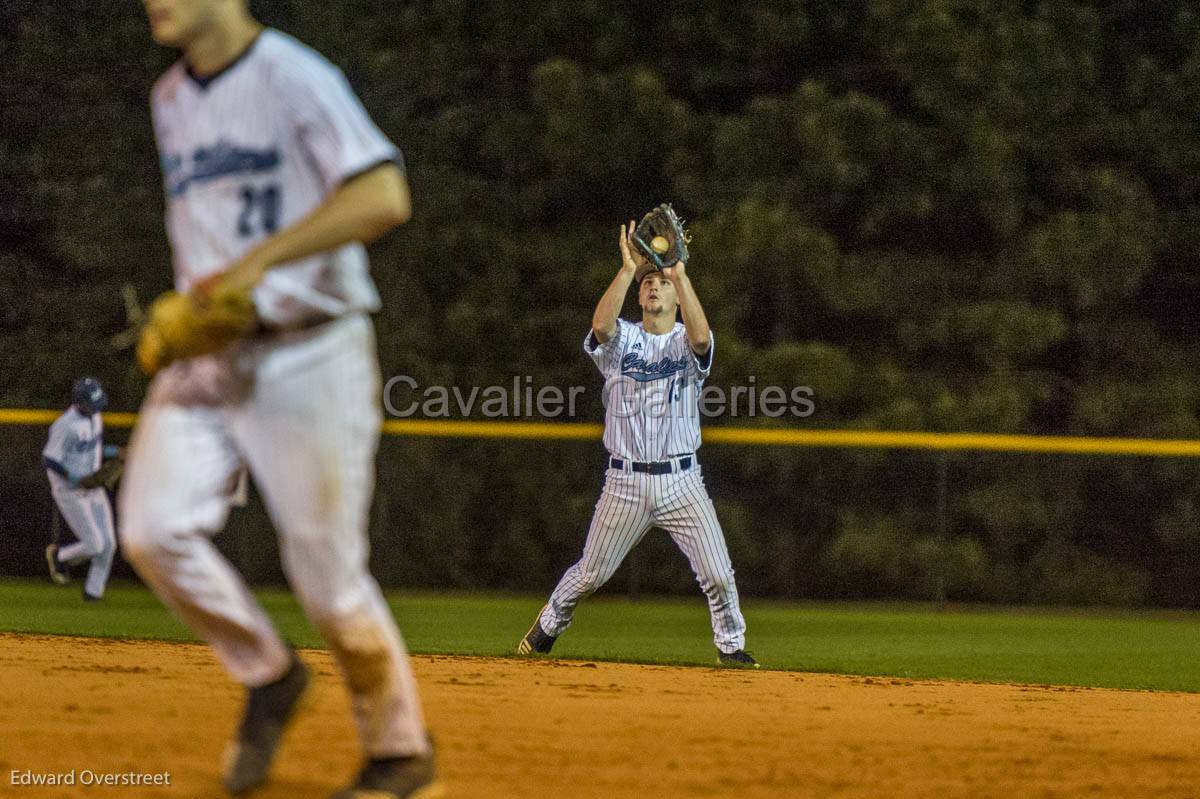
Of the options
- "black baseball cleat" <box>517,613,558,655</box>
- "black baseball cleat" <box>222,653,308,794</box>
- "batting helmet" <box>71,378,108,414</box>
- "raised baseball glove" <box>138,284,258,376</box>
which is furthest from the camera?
"batting helmet" <box>71,378,108,414</box>

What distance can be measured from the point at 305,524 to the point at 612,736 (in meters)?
1.91

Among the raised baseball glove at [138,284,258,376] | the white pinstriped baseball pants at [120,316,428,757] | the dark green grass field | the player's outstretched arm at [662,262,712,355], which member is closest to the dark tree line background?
the dark green grass field

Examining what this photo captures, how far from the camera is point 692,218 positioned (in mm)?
17672

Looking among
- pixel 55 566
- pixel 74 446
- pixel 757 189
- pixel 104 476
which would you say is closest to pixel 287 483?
pixel 104 476

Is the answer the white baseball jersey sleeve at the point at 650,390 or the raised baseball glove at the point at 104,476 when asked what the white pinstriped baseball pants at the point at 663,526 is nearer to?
the white baseball jersey sleeve at the point at 650,390

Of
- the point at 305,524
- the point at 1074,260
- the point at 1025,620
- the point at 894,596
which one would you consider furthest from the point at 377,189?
the point at 1074,260

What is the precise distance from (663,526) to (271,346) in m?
4.32

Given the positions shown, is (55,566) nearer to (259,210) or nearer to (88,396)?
(88,396)

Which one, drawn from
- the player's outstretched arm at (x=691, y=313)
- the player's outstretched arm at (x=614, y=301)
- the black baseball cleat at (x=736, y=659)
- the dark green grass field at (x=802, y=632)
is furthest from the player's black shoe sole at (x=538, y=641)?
the player's outstretched arm at (x=691, y=313)

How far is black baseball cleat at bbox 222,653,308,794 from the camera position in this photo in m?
3.69

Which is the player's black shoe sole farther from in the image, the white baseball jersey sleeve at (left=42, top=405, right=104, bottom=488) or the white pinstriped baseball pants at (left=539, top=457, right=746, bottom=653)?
the white baseball jersey sleeve at (left=42, top=405, right=104, bottom=488)

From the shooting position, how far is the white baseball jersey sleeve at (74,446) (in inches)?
449

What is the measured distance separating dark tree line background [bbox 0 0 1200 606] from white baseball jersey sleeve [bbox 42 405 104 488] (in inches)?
227

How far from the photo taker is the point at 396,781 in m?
3.57
